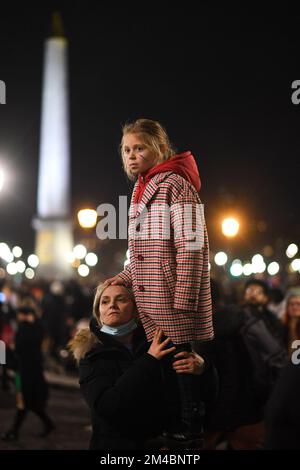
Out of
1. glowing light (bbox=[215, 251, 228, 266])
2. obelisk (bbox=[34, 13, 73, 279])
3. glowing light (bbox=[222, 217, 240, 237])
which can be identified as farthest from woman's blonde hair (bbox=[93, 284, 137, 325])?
obelisk (bbox=[34, 13, 73, 279])

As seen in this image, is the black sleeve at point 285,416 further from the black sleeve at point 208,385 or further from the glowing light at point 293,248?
the glowing light at point 293,248

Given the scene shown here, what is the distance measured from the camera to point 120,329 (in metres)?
3.91

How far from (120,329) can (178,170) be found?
901 millimetres

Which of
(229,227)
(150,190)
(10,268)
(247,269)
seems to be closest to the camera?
(150,190)

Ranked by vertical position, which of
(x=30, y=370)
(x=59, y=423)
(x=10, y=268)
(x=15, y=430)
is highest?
(x=10, y=268)

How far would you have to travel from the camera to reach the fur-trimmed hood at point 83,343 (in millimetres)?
4008

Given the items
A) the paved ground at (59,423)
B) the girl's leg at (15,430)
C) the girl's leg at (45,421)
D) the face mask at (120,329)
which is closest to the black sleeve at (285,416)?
the face mask at (120,329)

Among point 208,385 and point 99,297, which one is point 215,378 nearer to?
point 208,385

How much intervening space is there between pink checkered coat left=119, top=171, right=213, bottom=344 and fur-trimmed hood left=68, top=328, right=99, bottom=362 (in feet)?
1.30

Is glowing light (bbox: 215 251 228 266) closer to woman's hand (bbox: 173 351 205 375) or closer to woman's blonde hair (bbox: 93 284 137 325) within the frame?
woman's blonde hair (bbox: 93 284 137 325)

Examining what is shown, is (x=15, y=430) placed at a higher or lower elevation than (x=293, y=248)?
lower

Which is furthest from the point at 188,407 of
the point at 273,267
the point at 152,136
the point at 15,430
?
the point at 273,267

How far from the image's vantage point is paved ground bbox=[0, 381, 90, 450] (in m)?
10.1
